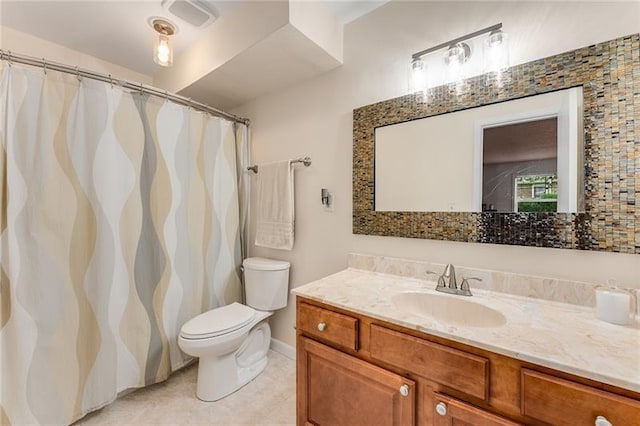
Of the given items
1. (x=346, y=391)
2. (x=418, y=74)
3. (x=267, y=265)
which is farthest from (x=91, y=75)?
(x=346, y=391)

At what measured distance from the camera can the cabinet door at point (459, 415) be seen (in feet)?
2.61

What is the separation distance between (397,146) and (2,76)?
2.00m

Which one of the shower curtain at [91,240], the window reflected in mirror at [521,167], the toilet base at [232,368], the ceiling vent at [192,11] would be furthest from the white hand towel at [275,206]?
the window reflected in mirror at [521,167]

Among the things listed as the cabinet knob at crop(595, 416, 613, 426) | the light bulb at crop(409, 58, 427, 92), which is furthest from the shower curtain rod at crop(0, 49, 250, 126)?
the cabinet knob at crop(595, 416, 613, 426)

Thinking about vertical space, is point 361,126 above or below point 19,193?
above

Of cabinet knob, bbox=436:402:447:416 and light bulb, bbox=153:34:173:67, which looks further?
light bulb, bbox=153:34:173:67

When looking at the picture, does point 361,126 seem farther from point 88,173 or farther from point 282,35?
point 88,173

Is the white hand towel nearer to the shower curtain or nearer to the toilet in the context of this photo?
the toilet

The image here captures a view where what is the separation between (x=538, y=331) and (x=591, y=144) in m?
0.77

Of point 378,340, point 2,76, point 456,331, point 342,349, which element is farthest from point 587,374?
point 2,76

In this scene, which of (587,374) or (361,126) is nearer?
(587,374)

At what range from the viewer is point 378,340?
40.3 inches

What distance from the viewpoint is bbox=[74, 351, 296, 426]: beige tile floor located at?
149cm

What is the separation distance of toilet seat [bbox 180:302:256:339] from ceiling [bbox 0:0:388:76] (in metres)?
1.95
